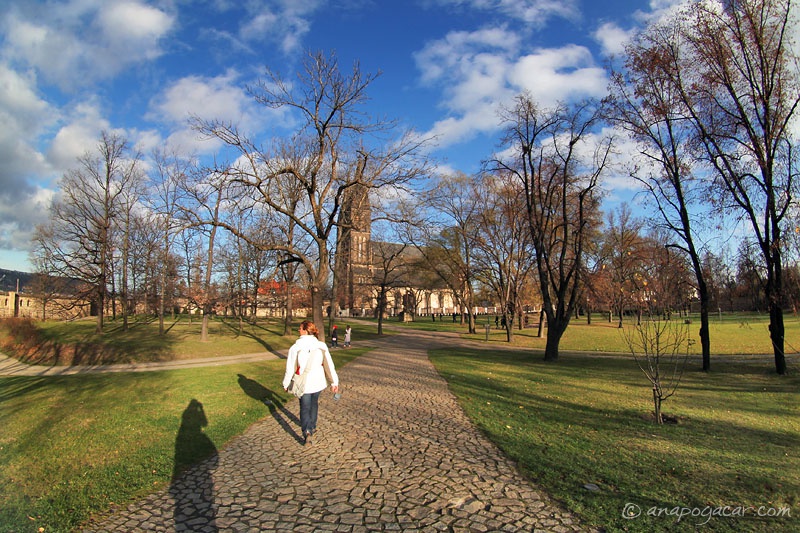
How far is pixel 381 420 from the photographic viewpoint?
7492 mm

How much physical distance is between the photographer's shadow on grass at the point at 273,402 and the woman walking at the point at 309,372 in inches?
15.3

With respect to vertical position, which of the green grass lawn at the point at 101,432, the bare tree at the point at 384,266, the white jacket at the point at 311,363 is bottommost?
the green grass lawn at the point at 101,432

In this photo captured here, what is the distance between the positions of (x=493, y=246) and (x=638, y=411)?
866 inches

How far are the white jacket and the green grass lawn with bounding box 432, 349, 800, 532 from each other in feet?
8.98

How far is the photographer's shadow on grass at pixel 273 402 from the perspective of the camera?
725 cm

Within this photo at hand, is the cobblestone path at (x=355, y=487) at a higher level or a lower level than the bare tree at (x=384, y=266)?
lower

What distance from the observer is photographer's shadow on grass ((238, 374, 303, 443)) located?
725 centimetres

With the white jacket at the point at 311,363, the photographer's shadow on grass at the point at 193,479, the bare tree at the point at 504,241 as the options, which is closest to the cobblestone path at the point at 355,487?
the photographer's shadow on grass at the point at 193,479

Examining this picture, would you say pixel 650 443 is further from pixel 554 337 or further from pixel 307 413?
pixel 554 337

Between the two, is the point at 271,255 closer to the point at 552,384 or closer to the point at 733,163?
the point at 552,384

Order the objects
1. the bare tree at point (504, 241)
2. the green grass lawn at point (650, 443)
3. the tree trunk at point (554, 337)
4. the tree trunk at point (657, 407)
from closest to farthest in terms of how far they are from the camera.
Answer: the green grass lawn at point (650, 443) < the tree trunk at point (657, 407) < the tree trunk at point (554, 337) < the bare tree at point (504, 241)

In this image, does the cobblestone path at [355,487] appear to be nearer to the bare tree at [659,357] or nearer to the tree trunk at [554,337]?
the bare tree at [659,357]

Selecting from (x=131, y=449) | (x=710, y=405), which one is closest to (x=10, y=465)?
(x=131, y=449)

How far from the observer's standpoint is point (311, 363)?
6316 mm
